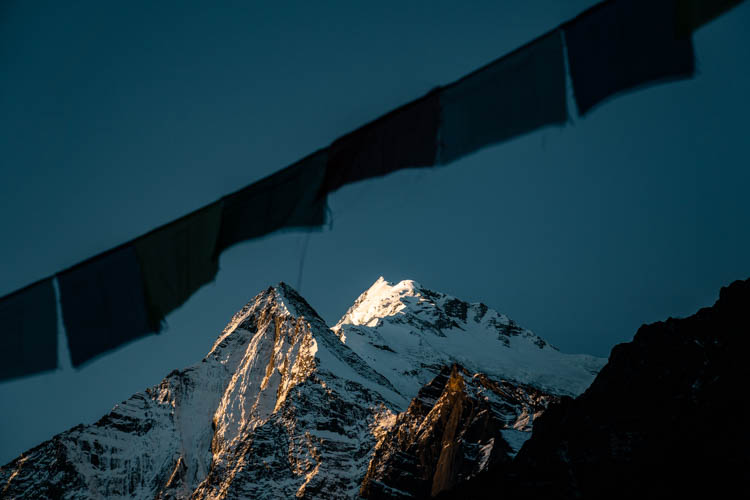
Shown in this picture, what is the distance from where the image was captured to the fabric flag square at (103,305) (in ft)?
18.6

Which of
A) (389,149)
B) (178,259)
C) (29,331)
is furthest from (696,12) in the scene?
(29,331)

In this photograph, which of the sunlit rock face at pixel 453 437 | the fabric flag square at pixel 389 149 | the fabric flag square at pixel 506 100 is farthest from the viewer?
the sunlit rock face at pixel 453 437

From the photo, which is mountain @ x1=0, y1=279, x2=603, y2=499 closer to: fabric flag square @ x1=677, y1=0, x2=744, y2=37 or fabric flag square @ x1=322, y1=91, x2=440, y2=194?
fabric flag square @ x1=322, y1=91, x2=440, y2=194

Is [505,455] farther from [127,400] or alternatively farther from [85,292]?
[127,400]

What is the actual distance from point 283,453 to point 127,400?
5056 cm

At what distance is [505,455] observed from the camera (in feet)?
147

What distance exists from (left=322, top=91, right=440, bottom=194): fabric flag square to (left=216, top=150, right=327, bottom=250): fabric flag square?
171 mm

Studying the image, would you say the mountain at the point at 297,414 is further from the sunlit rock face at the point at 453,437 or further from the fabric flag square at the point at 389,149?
the fabric flag square at the point at 389,149

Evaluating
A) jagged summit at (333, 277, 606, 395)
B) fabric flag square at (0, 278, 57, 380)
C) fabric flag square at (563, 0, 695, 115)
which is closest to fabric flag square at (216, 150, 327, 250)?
fabric flag square at (0, 278, 57, 380)

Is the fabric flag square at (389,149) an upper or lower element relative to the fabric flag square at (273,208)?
upper

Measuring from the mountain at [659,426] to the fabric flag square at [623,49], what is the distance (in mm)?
19336

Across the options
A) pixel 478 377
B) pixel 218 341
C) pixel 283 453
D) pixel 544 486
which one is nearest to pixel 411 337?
pixel 218 341

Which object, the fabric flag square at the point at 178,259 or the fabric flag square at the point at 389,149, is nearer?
the fabric flag square at the point at 389,149

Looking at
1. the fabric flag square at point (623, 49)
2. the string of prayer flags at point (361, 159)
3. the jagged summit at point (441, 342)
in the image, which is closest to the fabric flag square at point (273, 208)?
the string of prayer flags at point (361, 159)
